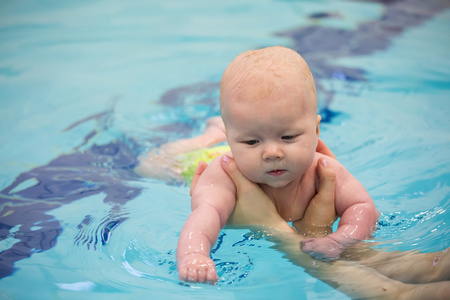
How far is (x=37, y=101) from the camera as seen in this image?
474 centimetres

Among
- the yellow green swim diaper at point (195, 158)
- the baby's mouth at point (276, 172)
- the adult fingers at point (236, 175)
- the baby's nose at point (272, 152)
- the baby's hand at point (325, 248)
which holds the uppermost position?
the baby's nose at point (272, 152)

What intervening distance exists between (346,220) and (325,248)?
7.5 inches

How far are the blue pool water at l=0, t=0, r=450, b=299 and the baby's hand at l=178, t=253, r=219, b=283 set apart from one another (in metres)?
0.27

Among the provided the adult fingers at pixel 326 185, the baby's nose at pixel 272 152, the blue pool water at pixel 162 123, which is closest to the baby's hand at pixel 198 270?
the blue pool water at pixel 162 123

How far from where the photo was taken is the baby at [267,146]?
2.10m

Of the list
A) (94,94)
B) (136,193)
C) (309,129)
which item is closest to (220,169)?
(309,129)

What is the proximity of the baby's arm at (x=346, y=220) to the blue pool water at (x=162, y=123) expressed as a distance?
0.13 m

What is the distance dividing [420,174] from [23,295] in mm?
2399

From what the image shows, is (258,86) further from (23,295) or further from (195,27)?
(195,27)

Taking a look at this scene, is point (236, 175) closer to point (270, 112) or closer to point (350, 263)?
point (270, 112)

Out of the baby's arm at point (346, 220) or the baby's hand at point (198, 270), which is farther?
the baby's arm at point (346, 220)

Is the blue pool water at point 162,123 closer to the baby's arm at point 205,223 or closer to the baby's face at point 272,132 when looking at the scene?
the baby's arm at point 205,223

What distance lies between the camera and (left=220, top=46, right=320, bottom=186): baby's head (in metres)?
2.10

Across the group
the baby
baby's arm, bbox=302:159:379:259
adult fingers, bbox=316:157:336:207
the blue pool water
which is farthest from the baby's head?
the blue pool water
